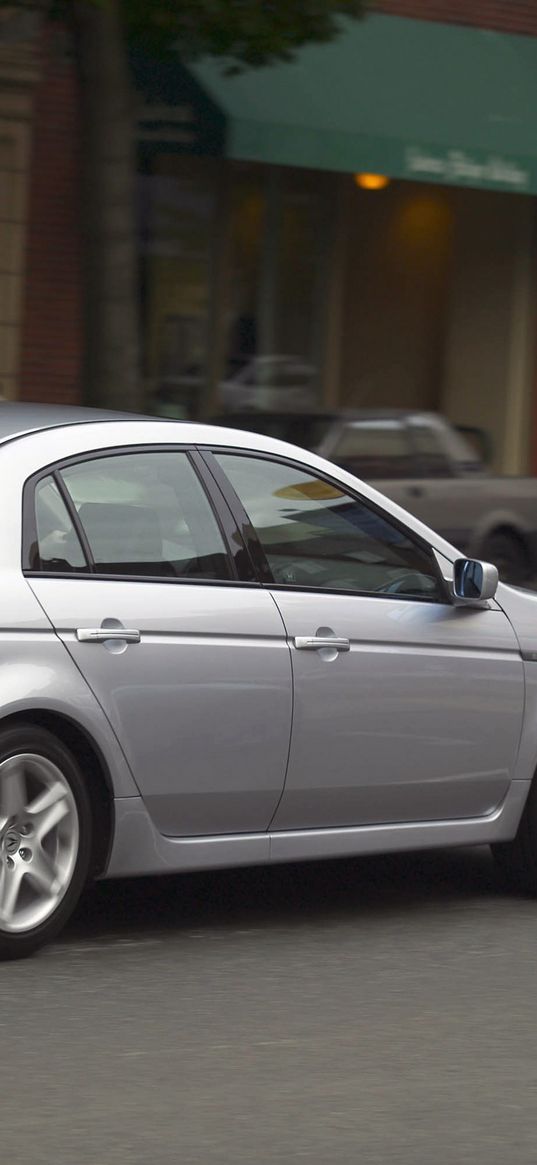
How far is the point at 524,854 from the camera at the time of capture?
7.09 meters

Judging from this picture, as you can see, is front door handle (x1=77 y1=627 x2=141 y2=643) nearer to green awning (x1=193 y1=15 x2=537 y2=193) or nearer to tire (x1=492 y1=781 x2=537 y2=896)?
tire (x1=492 y1=781 x2=537 y2=896)

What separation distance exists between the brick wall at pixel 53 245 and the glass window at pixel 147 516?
10.9 metres

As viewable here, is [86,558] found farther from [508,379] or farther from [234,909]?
[508,379]

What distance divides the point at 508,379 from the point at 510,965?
15.8m

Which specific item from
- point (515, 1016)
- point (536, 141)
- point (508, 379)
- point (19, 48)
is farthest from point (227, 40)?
point (508, 379)

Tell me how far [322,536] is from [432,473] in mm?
8447

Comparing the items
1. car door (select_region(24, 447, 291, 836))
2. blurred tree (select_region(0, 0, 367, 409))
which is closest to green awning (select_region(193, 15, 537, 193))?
blurred tree (select_region(0, 0, 367, 409))

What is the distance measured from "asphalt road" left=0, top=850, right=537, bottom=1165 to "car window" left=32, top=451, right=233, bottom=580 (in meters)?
1.10

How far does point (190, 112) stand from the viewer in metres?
16.7

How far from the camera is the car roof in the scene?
5934 mm

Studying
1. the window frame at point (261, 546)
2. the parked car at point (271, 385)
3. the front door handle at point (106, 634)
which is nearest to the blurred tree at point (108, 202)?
the window frame at point (261, 546)

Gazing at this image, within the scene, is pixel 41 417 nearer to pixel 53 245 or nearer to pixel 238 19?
pixel 238 19

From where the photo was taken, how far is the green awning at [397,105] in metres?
16.9

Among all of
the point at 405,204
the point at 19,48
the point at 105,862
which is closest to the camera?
the point at 105,862
